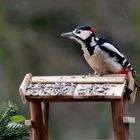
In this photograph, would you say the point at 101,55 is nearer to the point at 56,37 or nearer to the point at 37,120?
the point at 37,120

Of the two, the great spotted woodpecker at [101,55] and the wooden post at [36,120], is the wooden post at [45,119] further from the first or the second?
the great spotted woodpecker at [101,55]

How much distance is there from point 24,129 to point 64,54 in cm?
479

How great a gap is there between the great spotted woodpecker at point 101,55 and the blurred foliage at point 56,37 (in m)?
3.93

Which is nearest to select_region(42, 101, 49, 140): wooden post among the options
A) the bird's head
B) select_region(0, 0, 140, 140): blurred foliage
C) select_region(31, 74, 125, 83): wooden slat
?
select_region(31, 74, 125, 83): wooden slat

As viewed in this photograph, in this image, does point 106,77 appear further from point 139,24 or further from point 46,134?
point 139,24

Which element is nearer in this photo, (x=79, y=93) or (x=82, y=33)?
(x=79, y=93)

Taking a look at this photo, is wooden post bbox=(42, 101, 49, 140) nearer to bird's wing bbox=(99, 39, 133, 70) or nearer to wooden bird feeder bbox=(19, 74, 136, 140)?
wooden bird feeder bbox=(19, 74, 136, 140)

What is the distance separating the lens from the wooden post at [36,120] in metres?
3.44

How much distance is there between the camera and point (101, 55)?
3.54m

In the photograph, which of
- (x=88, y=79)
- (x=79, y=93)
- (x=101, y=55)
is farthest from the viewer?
(x=101, y=55)

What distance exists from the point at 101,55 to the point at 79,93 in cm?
35

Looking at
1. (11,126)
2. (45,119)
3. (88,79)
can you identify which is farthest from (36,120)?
(11,126)

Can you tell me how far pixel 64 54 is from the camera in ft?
25.8

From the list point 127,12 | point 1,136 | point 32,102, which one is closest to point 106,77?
point 32,102
